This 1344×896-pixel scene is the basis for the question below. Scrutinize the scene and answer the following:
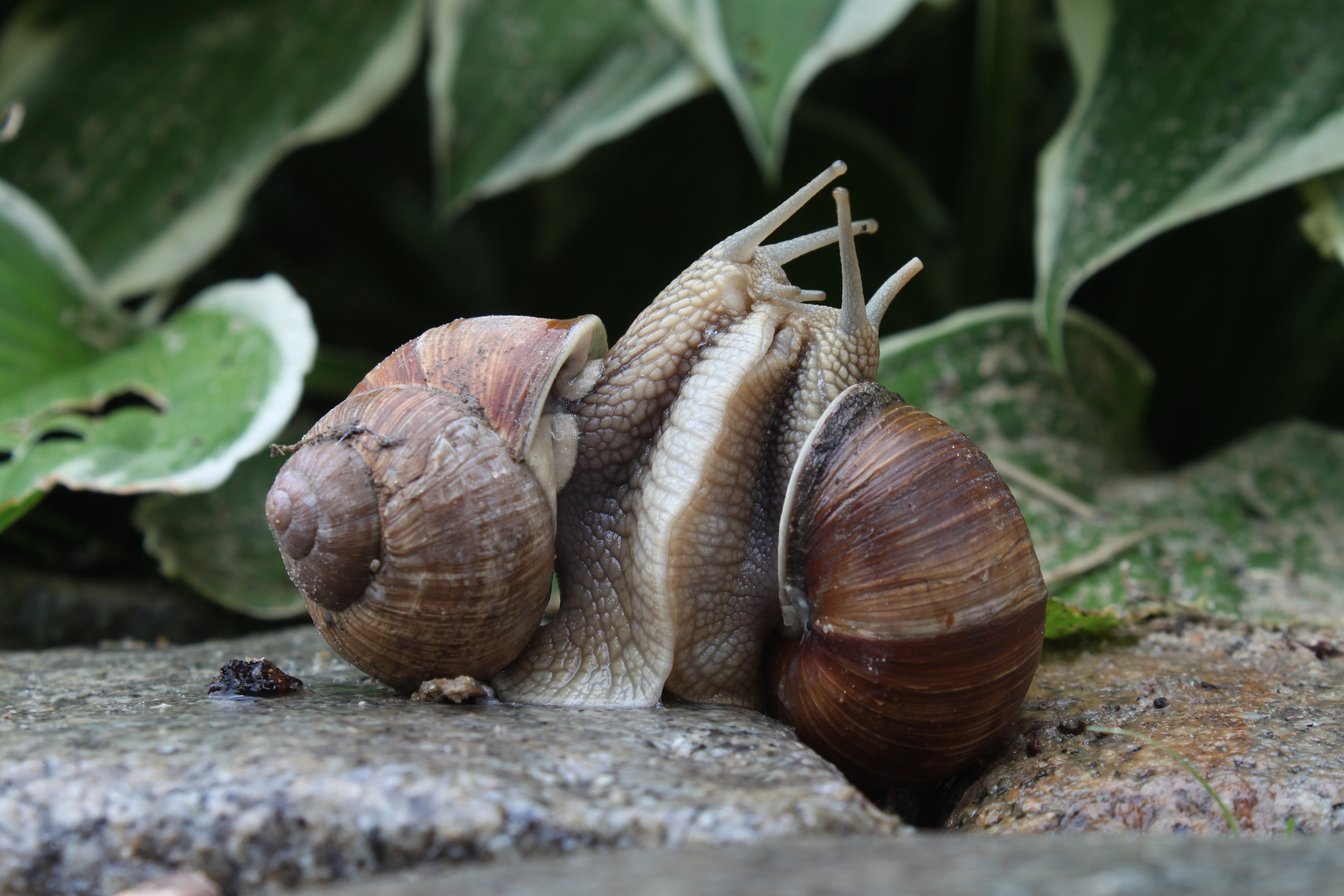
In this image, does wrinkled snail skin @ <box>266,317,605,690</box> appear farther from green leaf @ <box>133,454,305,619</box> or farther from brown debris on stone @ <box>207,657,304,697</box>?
green leaf @ <box>133,454,305,619</box>

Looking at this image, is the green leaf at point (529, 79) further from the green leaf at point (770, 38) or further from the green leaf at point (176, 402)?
the green leaf at point (176, 402)

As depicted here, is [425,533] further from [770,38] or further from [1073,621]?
[770,38]

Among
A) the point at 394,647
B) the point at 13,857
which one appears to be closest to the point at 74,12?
the point at 394,647

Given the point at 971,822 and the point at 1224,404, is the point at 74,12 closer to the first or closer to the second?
the point at 971,822

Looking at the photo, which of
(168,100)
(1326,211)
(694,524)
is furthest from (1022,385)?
(168,100)

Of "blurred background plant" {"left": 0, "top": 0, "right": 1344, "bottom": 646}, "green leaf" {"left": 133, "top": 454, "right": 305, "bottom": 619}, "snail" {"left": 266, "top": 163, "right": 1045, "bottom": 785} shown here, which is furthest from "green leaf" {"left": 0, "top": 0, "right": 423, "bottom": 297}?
"snail" {"left": 266, "top": 163, "right": 1045, "bottom": 785}

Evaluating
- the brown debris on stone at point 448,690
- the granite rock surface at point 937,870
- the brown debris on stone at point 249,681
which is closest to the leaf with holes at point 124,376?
the brown debris on stone at point 249,681
